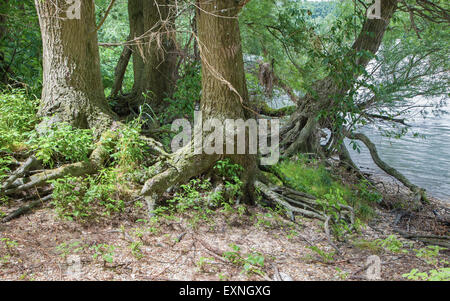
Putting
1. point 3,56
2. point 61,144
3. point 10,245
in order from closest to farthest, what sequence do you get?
point 10,245
point 61,144
point 3,56

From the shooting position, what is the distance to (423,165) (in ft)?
34.5

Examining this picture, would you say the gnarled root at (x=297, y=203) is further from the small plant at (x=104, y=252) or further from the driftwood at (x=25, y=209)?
the driftwood at (x=25, y=209)

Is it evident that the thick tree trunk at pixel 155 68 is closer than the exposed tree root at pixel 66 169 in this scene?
No

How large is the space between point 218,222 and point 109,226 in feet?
4.01

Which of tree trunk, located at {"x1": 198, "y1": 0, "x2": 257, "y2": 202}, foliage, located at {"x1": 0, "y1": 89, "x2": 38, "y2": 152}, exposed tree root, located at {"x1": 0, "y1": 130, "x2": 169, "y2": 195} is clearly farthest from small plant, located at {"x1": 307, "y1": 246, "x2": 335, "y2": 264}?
foliage, located at {"x1": 0, "y1": 89, "x2": 38, "y2": 152}

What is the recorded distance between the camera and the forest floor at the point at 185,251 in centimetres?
298

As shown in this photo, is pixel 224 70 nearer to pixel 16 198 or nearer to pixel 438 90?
pixel 16 198

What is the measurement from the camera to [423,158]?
440 inches

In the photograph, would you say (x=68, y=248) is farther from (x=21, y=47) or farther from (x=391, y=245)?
(x=21, y=47)

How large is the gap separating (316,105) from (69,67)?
5.00 m

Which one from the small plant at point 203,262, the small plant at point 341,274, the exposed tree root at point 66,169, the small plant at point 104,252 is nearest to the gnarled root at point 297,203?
the small plant at point 341,274

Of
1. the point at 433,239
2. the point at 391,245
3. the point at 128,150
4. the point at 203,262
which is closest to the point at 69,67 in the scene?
the point at 128,150

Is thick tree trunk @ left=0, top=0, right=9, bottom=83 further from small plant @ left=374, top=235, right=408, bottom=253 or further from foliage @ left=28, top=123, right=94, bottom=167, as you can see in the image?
small plant @ left=374, top=235, right=408, bottom=253

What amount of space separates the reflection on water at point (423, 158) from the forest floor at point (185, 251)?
522cm
